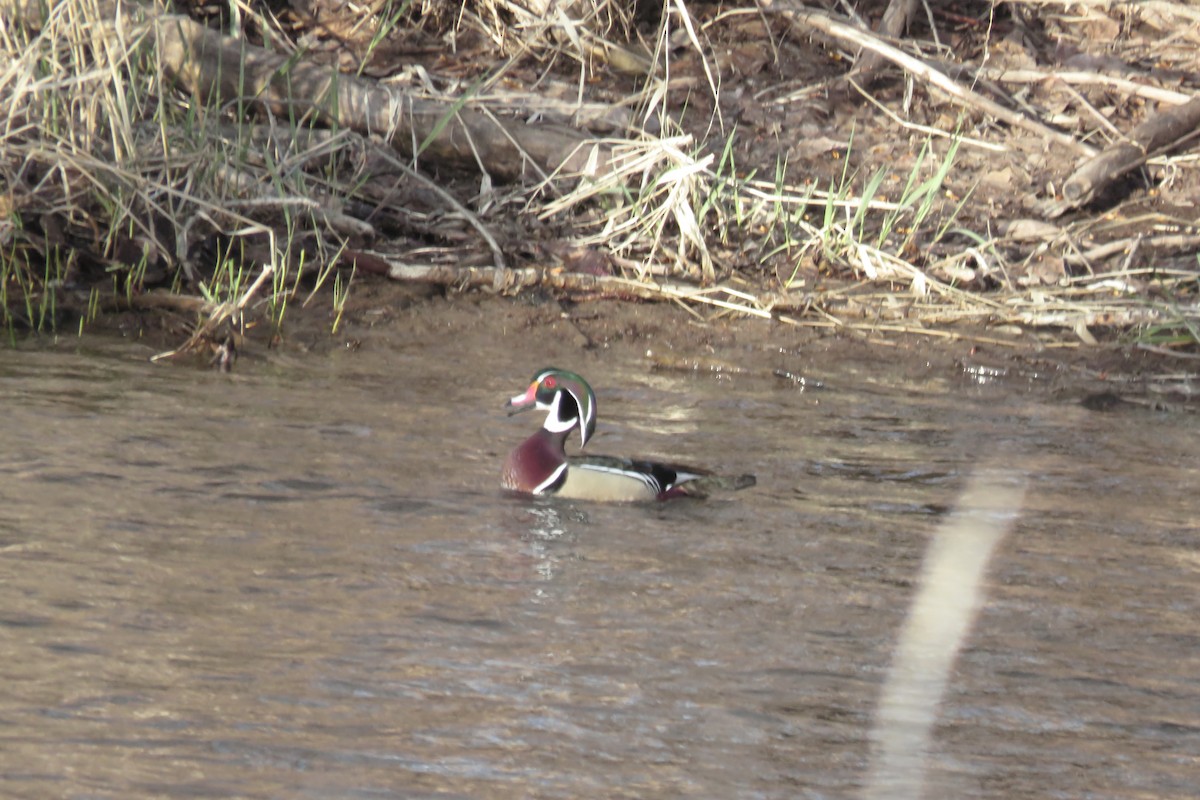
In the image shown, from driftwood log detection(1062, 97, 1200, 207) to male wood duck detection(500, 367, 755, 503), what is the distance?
467 centimetres

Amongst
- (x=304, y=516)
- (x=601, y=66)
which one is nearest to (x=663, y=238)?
(x=601, y=66)

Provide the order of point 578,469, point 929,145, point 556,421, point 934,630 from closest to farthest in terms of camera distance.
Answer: point 934,630, point 578,469, point 556,421, point 929,145

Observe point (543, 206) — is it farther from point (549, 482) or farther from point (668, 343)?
point (549, 482)

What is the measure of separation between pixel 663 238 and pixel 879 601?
474 cm

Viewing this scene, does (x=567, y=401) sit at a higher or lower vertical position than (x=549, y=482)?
higher

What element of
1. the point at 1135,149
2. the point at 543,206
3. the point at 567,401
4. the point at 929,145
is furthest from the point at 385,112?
the point at 1135,149

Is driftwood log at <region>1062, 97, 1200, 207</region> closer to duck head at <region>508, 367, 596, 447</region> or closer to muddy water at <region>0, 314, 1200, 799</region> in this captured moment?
muddy water at <region>0, 314, 1200, 799</region>

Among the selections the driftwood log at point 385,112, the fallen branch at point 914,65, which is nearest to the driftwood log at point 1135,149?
the fallen branch at point 914,65

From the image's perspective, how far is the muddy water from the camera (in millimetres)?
4012

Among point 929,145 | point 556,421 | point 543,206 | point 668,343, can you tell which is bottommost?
point 556,421

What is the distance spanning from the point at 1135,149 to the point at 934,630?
634cm

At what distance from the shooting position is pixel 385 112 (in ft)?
32.2

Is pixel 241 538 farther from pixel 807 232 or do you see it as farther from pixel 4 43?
pixel 807 232

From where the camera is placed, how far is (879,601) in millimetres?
5289
